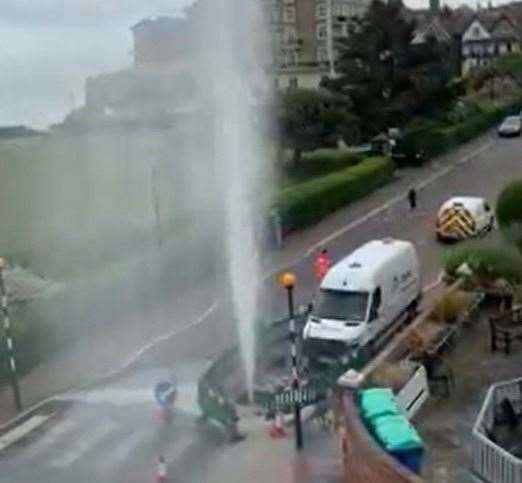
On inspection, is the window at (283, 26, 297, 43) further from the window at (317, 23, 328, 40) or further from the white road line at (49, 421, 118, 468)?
the white road line at (49, 421, 118, 468)

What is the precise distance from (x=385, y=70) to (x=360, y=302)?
37584mm

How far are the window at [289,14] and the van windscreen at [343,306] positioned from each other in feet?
272

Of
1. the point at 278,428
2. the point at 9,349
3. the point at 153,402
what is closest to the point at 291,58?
the point at 9,349

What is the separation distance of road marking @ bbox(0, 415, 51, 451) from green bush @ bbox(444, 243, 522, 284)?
10397 millimetres

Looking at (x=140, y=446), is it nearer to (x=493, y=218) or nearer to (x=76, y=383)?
(x=76, y=383)

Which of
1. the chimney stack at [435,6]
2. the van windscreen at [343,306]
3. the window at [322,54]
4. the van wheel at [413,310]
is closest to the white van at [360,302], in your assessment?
the van windscreen at [343,306]

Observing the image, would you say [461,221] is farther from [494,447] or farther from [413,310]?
[494,447]

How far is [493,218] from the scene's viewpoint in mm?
39000

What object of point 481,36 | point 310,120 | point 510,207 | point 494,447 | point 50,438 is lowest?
point 481,36

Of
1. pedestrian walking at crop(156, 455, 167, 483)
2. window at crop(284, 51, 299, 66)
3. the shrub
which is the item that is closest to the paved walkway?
pedestrian walking at crop(156, 455, 167, 483)

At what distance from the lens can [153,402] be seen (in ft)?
71.3

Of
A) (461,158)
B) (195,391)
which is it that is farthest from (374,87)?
(195,391)

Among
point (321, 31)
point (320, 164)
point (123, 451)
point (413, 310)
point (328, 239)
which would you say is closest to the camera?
point (123, 451)

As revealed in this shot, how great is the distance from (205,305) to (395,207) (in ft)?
53.8
